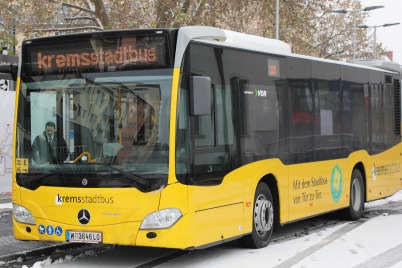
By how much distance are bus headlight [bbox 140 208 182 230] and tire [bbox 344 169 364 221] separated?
6.19 m

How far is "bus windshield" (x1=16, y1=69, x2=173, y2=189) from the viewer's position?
28.5ft

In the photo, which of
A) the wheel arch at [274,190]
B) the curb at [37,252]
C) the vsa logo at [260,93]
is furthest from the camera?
the wheel arch at [274,190]

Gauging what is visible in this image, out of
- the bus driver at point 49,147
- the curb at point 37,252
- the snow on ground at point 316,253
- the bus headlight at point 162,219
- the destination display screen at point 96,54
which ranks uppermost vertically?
the destination display screen at point 96,54

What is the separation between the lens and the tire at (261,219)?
10.4m

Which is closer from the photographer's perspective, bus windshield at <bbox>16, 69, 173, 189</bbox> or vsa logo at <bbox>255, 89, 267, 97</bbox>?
bus windshield at <bbox>16, 69, 173, 189</bbox>

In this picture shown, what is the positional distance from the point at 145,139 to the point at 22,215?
75.2 inches

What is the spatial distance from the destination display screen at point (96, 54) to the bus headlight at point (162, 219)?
5.37 ft

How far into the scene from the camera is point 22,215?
9.36m

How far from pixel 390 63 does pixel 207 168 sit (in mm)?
8588

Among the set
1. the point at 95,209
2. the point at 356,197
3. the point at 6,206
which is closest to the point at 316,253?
the point at 95,209

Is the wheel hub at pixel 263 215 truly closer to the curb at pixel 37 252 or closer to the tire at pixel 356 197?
the curb at pixel 37 252

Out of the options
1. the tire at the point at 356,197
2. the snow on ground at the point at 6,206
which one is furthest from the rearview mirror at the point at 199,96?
the snow on ground at the point at 6,206

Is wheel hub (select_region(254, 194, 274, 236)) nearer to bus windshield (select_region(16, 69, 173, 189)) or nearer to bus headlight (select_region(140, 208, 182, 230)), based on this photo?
bus headlight (select_region(140, 208, 182, 230))

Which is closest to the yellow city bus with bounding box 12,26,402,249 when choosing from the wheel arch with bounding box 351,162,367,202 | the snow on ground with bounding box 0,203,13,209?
the wheel arch with bounding box 351,162,367,202
